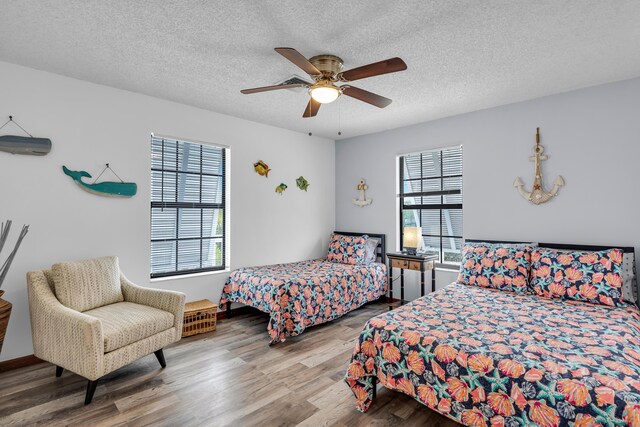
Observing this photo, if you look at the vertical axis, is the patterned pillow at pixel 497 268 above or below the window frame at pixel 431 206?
below

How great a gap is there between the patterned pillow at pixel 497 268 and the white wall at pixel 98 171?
2.50m

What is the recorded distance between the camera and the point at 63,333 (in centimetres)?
223

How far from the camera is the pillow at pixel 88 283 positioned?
2537 mm

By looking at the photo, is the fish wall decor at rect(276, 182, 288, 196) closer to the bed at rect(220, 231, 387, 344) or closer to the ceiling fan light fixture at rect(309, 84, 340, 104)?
the bed at rect(220, 231, 387, 344)

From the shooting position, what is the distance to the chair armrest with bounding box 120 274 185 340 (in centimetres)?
271

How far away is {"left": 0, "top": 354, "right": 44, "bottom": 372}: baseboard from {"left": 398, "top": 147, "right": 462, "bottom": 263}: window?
13.7 ft

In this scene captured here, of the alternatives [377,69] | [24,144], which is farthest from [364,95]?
[24,144]

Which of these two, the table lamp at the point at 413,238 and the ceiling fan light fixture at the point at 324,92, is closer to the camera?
the ceiling fan light fixture at the point at 324,92

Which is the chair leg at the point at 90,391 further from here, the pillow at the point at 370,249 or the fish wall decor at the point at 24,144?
the pillow at the point at 370,249

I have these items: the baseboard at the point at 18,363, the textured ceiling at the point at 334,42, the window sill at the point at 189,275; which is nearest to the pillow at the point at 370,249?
the window sill at the point at 189,275

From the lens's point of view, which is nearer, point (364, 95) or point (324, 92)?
point (324, 92)

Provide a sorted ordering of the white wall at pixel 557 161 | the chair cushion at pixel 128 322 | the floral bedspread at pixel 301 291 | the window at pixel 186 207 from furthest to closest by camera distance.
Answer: the window at pixel 186 207, the floral bedspread at pixel 301 291, the white wall at pixel 557 161, the chair cushion at pixel 128 322

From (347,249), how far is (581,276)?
2644 millimetres

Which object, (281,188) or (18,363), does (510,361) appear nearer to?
(281,188)
